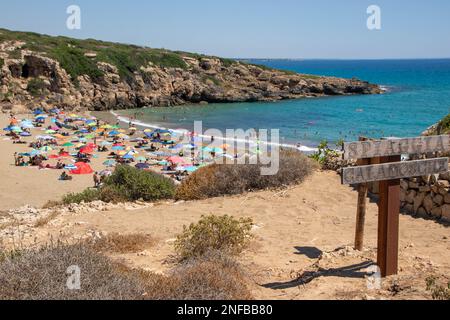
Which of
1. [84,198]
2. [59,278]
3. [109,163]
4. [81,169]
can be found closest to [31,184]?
[81,169]

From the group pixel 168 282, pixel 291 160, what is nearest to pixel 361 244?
pixel 168 282

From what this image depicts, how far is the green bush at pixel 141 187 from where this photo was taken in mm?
12109

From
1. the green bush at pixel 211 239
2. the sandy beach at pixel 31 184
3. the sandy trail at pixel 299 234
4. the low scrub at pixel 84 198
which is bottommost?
the sandy beach at pixel 31 184

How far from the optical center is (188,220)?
9.34m

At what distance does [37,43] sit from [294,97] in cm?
3941

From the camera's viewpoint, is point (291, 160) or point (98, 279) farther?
point (291, 160)

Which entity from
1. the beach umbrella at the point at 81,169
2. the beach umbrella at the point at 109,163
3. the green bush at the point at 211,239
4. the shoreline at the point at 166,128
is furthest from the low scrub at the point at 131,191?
the shoreline at the point at 166,128

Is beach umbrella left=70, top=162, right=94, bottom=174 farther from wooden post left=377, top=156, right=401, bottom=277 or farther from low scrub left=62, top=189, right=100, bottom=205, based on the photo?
wooden post left=377, top=156, right=401, bottom=277

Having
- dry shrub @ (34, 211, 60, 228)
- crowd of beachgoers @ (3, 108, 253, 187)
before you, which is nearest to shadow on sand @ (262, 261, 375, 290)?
dry shrub @ (34, 211, 60, 228)

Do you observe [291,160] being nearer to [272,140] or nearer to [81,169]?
[81,169]

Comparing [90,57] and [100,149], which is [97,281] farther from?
[90,57]

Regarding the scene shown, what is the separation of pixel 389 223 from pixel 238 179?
5993 mm

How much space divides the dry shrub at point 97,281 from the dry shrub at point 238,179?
6029 mm

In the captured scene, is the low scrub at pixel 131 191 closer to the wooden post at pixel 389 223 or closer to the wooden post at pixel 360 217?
the wooden post at pixel 360 217
